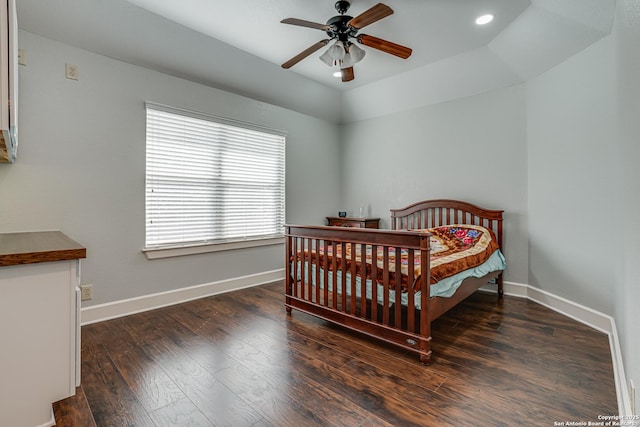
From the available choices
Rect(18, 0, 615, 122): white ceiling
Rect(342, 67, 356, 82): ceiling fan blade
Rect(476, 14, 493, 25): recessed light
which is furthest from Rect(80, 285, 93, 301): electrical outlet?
Rect(476, 14, 493, 25): recessed light

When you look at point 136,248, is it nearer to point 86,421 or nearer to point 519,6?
point 86,421

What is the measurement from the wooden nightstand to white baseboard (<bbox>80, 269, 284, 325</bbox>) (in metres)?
1.23

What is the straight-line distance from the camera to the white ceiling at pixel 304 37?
2.40 meters

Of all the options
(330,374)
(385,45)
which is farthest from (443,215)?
(330,374)

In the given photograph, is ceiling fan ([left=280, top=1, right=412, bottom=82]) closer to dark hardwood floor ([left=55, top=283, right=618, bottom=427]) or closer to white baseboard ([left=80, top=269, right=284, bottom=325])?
dark hardwood floor ([left=55, top=283, right=618, bottom=427])

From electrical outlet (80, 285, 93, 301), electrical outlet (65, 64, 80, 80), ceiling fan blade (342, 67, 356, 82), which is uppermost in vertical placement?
ceiling fan blade (342, 67, 356, 82)

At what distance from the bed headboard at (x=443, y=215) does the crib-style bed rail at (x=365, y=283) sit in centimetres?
164

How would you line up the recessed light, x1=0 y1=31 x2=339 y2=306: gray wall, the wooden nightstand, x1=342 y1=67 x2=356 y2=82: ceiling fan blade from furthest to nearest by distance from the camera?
the wooden nightstand, x1=342 y1=67 x2=356 y2=82: ceiling fan blade, the recessed light, x1=0 y1=31 x2=339 y2=306: gray wall

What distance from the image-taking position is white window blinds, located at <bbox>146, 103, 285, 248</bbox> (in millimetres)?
3076

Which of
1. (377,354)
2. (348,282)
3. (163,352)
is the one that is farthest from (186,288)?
(377,354)

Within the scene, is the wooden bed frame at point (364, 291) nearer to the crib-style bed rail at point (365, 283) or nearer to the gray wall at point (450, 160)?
the crib-style bed rail at point (365, 283)

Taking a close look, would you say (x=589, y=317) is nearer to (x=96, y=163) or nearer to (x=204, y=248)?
(x=204, y=248)

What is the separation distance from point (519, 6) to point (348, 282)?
270 centimetres

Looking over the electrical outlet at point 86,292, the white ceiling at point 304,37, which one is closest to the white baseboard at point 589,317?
the white ceiling at point 304,37
